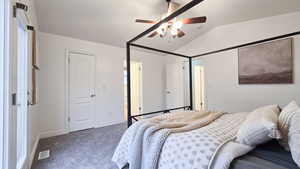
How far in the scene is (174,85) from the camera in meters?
4.93

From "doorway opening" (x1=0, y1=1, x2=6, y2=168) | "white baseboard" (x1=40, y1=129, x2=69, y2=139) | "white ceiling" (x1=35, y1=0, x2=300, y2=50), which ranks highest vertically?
"white ceiling" (x1=35, y1=0, x2=300, y2=50)

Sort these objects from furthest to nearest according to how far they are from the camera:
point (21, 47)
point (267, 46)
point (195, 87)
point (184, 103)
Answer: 1. point (195, 87)
2. point (184, 103)
3. point (267, 46)
4. point (21, 47)

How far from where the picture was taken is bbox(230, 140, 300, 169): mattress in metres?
0.88

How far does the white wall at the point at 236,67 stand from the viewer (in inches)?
118

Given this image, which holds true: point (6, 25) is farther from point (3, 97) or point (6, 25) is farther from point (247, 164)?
point (247, 164)

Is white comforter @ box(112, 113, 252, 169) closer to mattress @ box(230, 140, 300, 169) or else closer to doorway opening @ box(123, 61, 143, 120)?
mattress @ box(230, 140, 300, 169)

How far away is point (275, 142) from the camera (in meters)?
1.19

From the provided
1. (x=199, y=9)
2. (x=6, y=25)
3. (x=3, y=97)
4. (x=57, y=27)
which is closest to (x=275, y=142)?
(x=3, y=97)

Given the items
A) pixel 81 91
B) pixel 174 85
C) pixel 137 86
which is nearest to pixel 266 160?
pixel 81 91

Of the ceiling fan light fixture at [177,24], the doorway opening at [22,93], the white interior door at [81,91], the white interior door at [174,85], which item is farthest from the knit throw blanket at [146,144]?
the white interior door at [174,85]

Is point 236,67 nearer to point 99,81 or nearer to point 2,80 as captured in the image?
point 99,81

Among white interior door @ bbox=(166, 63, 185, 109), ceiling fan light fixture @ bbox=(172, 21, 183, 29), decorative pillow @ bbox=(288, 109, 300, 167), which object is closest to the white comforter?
decorative pillow @ bbox=(288, 109, 300, 167)

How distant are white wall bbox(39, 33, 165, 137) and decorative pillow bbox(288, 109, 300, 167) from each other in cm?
377

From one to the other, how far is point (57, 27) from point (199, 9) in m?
3.06
